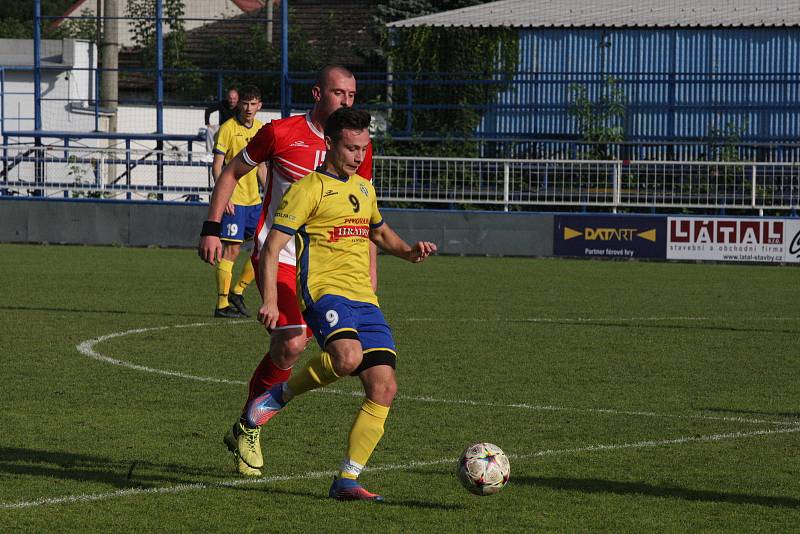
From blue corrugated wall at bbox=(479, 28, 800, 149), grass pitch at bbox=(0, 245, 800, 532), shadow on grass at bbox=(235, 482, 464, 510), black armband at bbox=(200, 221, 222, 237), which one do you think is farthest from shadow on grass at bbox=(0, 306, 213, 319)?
blue corrugated wall at bbox=(479, 28, 800, 149)

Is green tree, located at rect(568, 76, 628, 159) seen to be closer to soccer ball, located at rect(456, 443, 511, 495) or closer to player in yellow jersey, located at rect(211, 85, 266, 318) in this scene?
player in yellow jersey, located at rect(211, 85, 266, 318)

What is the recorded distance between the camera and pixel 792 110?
2694 cm

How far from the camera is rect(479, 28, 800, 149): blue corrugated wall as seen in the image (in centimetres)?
2708

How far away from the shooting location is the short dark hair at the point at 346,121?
5961mm

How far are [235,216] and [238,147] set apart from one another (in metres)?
0.72

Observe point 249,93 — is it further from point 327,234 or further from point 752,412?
point 327,234

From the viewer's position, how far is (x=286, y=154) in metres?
6.93

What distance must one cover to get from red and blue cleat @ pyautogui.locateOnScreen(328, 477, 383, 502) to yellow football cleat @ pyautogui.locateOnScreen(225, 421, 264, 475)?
2.21 feet

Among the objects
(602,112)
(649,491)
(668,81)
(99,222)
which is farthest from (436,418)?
(602,112)

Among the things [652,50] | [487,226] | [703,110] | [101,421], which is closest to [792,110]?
[703,110]

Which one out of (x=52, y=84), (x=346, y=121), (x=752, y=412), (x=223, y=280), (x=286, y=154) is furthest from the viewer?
(x=52, y=84)

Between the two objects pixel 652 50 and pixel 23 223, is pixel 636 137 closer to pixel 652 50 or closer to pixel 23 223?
pixel 652 50

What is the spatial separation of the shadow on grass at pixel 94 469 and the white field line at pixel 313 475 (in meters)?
0.13

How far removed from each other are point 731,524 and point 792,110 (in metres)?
22.8
